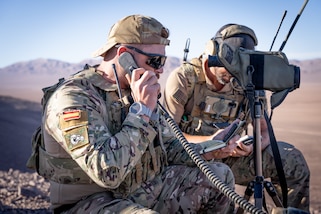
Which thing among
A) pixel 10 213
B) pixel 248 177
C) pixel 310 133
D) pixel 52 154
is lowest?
pixel 310 133

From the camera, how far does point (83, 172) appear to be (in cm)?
305

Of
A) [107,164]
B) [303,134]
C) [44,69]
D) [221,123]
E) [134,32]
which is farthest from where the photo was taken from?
[44,69]

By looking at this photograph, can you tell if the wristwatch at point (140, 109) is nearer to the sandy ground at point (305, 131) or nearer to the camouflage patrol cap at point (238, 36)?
the camouflage patrol cap at point (238, 36)

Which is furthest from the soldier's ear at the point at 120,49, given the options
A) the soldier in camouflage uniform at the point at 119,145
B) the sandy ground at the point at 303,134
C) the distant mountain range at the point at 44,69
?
the distant mountain range at the point at 44,69

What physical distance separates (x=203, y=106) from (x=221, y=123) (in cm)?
24

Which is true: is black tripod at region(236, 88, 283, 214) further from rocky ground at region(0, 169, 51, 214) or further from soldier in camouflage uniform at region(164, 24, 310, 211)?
rocky ground at region(0, 169, 51, 214)

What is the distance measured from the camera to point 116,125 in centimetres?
320

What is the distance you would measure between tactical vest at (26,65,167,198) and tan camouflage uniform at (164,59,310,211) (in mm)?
1297

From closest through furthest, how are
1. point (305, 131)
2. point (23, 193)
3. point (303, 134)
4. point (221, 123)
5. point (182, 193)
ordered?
point (182, 193)
point (221, 123)
point (23, 193)
point (303, 134)
point (305, 131)

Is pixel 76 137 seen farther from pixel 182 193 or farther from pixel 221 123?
pixel 221 123

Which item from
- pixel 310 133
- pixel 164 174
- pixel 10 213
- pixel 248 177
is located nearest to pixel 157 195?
pixel 164 174

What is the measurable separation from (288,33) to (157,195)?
1480mm

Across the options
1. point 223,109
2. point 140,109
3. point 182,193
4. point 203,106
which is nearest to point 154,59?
point 140,109

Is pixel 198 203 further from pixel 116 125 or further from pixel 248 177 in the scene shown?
pixel 248 177
